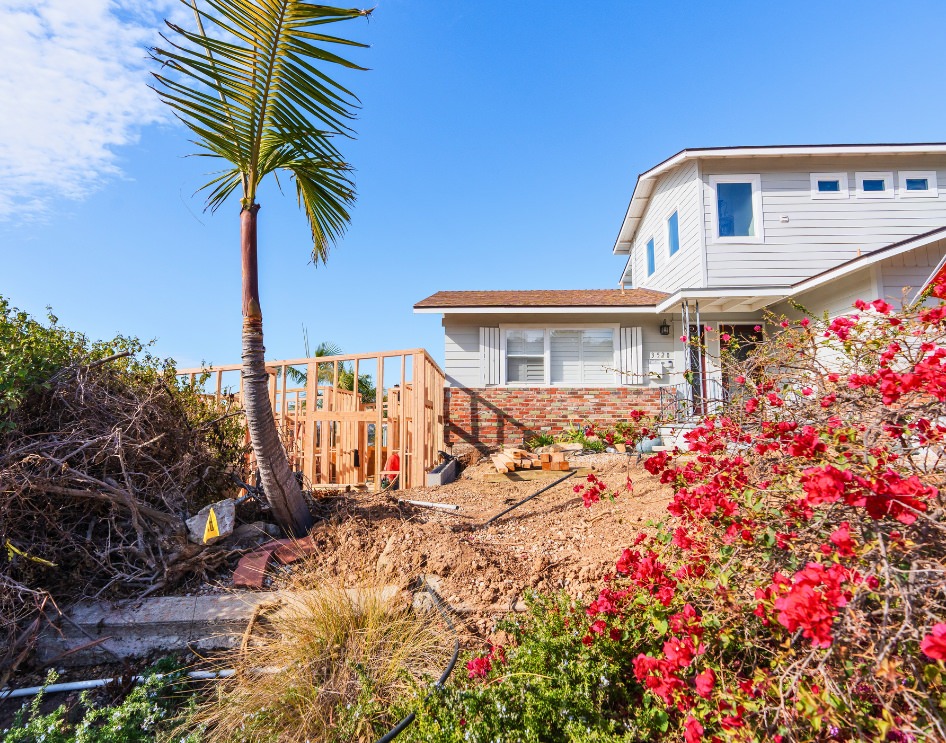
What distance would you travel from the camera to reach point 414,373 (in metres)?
8.05

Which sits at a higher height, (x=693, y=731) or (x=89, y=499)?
(x=89, y=499)

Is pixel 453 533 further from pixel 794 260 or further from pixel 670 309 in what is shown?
pixel 794 260

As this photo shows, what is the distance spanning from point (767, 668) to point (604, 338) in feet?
32.6

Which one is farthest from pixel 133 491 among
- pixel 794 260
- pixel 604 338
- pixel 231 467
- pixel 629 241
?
pixel 629 241

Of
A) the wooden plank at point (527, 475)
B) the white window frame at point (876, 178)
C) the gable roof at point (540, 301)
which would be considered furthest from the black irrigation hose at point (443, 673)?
the white window frame at point (876, 178)

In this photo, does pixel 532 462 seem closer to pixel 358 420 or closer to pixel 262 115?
pixel 358 420

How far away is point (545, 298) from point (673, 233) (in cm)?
349

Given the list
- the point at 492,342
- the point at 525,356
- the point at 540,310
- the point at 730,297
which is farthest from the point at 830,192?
the point at 492,342

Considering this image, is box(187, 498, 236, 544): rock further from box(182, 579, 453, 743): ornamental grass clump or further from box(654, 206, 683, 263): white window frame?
box(654, 206, 683, 263): white window frame

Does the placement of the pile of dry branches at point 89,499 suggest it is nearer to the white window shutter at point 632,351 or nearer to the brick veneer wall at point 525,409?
the brick veneer wall at point 525,409

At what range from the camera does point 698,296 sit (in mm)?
10484

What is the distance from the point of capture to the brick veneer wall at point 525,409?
11812 millimetres

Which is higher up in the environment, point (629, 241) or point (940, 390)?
point (629, 241)

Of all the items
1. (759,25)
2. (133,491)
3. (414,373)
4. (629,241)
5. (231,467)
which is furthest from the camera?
(629,241)
